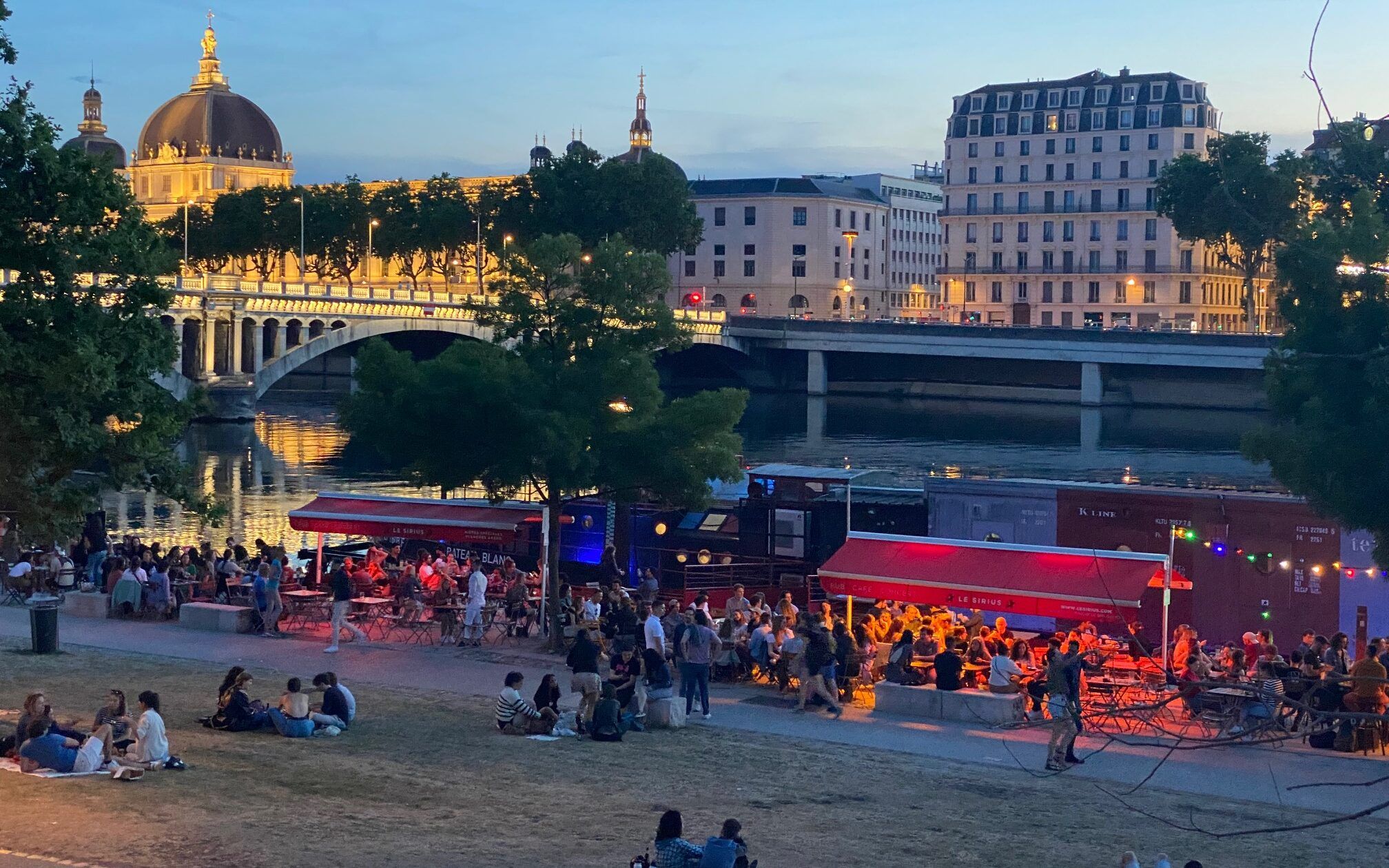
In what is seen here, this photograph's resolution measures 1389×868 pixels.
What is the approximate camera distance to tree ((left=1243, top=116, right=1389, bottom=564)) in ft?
Result: 57.7

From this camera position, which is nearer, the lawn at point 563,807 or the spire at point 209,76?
the lawn at point 563,807

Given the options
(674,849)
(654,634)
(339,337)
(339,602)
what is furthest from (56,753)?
(339,337)

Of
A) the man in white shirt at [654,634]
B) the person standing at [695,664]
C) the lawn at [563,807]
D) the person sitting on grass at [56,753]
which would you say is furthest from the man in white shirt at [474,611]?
the person sitting on grass at [56,753]

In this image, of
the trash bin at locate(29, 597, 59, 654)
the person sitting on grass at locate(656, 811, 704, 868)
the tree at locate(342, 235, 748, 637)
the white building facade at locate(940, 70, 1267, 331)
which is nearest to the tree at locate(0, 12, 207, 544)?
the trash bin at locate(29, 597, 59, 654)

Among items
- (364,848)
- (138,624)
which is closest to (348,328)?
(138,624)

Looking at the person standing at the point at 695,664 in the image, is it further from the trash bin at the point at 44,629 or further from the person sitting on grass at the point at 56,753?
the trash bin at the point at 44,629

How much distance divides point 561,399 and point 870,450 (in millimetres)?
45170

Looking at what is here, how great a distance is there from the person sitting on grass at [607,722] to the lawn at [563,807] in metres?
0.19

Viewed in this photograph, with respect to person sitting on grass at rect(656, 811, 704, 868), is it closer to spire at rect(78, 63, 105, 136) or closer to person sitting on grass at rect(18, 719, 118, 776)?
person sitting on grass at rect(18, 719, 118, 776)

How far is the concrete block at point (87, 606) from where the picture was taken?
83.6 feet

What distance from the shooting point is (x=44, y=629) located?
21391 mm

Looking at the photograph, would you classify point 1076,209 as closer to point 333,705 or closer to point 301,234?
point 301,234

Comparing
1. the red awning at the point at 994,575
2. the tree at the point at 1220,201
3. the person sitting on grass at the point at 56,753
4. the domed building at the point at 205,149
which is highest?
the domed building at the point at 205,149

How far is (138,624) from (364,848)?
13.6 metres
